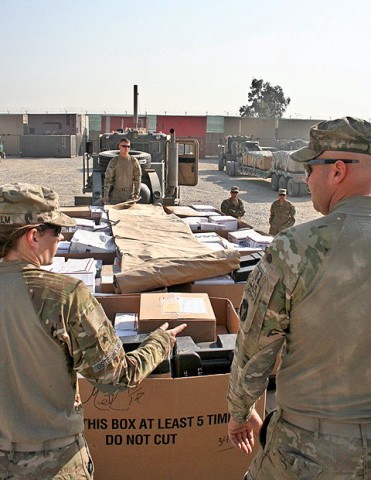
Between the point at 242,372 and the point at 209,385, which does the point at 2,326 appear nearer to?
the point at 242,372

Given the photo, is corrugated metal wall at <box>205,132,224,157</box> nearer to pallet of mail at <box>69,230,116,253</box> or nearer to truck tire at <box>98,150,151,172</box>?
truck tire at <box>98,150,151,172</box>

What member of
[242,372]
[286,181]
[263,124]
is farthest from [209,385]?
[263,124]

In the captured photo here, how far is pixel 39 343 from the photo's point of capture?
1.76 meters

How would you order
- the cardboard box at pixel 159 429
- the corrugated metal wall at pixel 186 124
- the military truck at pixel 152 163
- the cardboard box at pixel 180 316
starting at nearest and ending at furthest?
the cardboard box at pixel 159 429 < the cardboard box at pixel 180 316 < the military truck at pixel 152 163 < the corrugated metal wall at pixel 186 124

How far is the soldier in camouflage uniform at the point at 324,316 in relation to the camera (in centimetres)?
175

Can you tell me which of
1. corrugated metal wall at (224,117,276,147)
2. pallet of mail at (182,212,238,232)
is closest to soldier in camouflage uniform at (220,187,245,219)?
pallet of mail at (182,212,238,232)

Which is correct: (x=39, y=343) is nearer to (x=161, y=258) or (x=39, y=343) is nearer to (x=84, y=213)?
(x=161, y=258)

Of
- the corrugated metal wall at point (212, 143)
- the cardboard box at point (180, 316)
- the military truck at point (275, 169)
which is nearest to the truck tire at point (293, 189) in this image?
the military truck at point (275, 169)

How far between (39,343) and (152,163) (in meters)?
8.74

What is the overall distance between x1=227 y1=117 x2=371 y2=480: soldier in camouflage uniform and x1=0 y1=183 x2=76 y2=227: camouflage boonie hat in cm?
72

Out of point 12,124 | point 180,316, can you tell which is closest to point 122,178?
point 180,316

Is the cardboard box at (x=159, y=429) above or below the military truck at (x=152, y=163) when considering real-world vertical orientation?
below

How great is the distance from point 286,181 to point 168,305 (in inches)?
687

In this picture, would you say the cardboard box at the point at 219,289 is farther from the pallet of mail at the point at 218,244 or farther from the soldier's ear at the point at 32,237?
the soldier's ear at the point at 32,237
